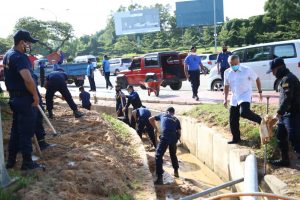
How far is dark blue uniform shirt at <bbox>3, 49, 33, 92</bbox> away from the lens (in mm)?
5093

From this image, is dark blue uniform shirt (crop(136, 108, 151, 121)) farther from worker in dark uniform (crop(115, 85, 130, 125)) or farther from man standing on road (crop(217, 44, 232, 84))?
man standing on road (crop(217, 44, 232, 84))

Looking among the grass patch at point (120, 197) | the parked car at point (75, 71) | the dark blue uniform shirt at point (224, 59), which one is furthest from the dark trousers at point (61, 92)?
the parked car at point (75, 71)

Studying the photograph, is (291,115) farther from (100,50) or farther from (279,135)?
(100,50)

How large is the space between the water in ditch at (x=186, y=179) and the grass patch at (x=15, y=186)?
9.70 feet

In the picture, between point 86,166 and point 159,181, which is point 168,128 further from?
point 86,166

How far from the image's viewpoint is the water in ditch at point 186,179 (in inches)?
297

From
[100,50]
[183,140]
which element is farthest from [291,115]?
[100,50]

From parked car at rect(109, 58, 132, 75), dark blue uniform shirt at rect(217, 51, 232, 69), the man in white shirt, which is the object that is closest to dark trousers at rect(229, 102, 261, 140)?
the man in white shirt

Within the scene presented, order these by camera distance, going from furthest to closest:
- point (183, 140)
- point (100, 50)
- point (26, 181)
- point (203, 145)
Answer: point (100, 50), point (183, 140), point (203, 145), point (26, 181)

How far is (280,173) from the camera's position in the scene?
20.1ft

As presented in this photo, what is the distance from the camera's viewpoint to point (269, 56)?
502 inches

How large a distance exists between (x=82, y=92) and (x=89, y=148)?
→ 18.7ft

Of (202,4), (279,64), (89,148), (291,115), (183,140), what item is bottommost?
(183,140)

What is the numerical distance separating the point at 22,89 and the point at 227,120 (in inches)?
199
